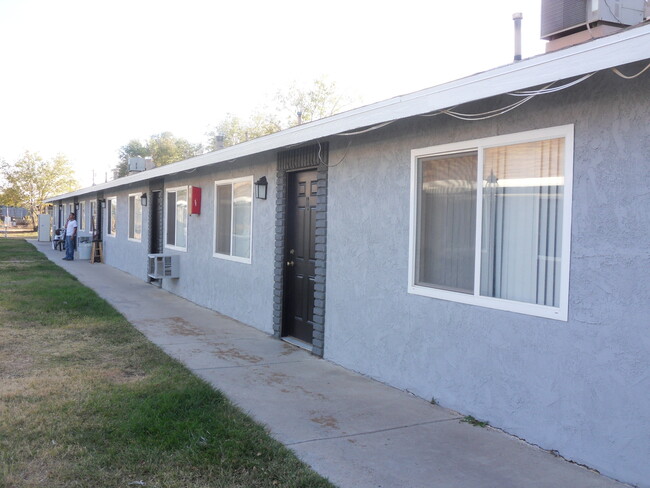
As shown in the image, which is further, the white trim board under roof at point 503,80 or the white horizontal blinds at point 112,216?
the white horizontal blinds at point 112,216

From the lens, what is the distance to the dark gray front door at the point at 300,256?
7754 mm

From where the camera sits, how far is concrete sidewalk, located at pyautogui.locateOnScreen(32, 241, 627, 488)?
12.8 feet

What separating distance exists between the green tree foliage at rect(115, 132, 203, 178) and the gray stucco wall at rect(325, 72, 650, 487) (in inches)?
2425

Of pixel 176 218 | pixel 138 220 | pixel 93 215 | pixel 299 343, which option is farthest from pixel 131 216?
pixel 299 343

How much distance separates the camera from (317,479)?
3.79 metres

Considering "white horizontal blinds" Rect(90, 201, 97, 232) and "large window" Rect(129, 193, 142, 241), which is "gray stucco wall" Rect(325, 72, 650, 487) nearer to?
"large window" Rect(129, 193, 142, 241)

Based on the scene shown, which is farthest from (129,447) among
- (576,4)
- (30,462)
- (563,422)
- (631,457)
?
(576,4)

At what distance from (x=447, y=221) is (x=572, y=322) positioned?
5.17 ft

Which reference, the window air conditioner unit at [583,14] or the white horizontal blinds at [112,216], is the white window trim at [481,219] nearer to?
the window air conditioner unit at [583,14]

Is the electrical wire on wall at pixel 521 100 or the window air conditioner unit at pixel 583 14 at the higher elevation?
the window air conditioner unit at pixel 583 14

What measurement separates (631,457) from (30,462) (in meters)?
3.77

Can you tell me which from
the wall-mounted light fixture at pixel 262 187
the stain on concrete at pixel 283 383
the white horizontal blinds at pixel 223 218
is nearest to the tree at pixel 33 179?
the white horizontal blinds at pixel 223 218

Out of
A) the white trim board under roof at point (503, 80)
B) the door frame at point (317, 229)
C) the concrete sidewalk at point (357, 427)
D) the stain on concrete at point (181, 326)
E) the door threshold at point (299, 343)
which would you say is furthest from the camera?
the stain on concrete at point (181, 326)

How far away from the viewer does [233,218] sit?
998cm
